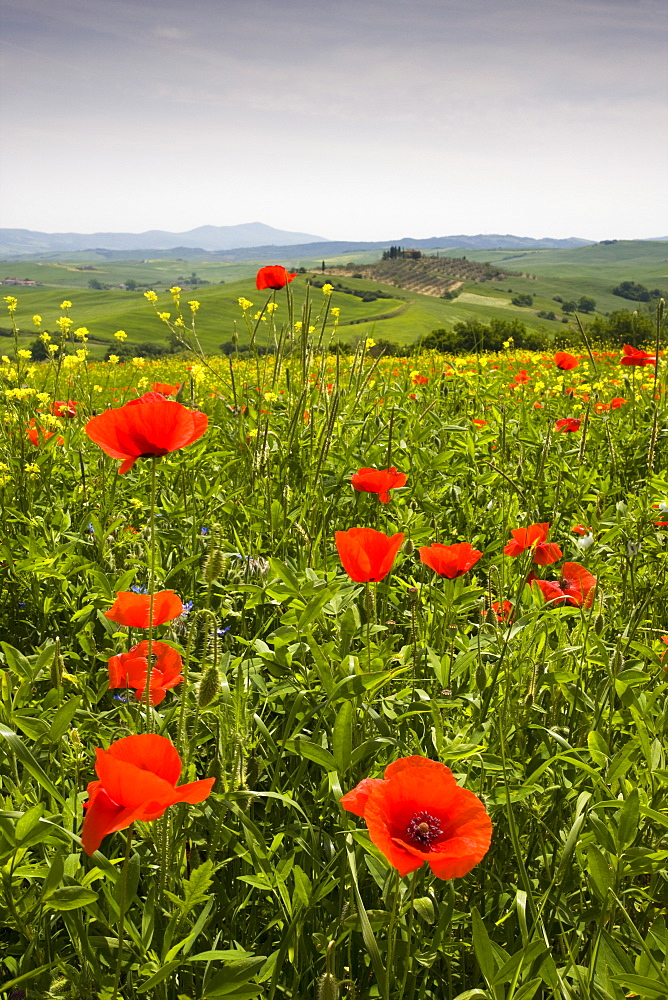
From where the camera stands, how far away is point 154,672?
4.28 ft

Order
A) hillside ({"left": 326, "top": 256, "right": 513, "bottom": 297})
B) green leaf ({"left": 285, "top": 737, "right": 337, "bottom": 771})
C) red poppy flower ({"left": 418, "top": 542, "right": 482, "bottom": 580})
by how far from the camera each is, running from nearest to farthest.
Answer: green leaf ({"left": 285, "top": 737, "right": 337, "bottom": 771}) → red poppy flower ({"left": 418, "top": 542, "right": 482, "bottom": 580}) → hillside ({"left": 326, "top": 256, "right": 513, "bottom": 297})

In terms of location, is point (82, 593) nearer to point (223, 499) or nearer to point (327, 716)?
point (223, 499)

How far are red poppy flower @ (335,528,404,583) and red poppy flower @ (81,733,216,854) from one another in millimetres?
554

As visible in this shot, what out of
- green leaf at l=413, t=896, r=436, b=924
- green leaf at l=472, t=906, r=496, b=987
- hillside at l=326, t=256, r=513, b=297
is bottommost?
green leaf at l=413, t=896, r=436, b=924

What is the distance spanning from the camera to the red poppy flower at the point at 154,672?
1.30 metres

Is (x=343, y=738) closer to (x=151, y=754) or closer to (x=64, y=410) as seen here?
(x=151, y=754)

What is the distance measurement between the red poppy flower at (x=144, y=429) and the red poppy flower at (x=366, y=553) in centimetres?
37

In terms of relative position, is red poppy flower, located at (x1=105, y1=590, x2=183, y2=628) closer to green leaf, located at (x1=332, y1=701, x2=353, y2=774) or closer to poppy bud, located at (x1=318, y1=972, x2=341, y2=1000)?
green leaf, located at (x1=332, y1=701, x2=353, y2=774)

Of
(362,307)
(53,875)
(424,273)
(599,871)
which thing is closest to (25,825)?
(53,875)

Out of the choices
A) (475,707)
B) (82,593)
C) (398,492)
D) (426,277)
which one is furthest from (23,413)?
(426,277)

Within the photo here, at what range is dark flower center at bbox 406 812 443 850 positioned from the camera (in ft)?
2.68

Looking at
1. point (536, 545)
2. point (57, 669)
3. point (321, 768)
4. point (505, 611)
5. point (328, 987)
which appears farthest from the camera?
point (536, 545)

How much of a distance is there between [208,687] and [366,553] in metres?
0.42

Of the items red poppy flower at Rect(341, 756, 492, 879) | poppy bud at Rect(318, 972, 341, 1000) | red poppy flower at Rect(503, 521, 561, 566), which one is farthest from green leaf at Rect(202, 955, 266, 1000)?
red poppy flower at Rect(503, 521, 561, 566)
